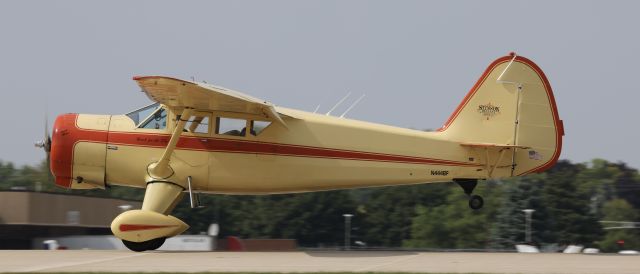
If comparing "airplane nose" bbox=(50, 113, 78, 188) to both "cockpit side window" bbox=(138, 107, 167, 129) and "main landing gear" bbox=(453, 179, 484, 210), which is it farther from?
"main landing gear" bbox=(453, 179, 484, 210)

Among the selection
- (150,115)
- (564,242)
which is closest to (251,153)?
(150,115)

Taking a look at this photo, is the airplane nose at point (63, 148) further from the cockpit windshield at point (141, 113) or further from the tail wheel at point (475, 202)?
the tail wheel at point (475, 202)

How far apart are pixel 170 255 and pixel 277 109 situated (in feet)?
10.1

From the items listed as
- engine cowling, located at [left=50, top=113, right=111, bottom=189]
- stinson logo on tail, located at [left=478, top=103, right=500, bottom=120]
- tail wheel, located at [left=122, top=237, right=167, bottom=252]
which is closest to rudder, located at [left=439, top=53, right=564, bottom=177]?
stinson logo on tail, located at [left=478, top=103, right=500, bottom=120]

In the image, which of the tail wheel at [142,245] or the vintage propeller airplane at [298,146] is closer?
the tail wheel at [142,245]

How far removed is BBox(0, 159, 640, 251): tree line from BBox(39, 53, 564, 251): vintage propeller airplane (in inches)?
1759

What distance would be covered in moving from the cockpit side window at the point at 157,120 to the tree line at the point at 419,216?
44.8 meters

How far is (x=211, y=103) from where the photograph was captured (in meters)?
15.7

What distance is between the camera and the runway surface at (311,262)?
1311cm

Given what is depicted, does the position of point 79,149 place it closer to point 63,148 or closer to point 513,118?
point 63,148

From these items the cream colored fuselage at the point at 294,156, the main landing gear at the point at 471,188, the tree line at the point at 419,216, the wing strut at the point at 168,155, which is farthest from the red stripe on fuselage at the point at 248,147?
the tree line at the point at 419,216

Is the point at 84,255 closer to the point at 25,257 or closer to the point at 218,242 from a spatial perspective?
the point at 25,257

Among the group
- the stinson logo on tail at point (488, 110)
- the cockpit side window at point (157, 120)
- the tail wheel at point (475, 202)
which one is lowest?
the tail wheel at point (475, 202)

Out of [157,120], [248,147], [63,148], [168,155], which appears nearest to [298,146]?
[248,147]
